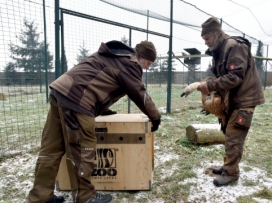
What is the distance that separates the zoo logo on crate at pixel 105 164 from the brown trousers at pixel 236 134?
1.18 meters

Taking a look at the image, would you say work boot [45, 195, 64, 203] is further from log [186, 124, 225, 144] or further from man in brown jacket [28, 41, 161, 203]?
log [186, 124, 225, 144]

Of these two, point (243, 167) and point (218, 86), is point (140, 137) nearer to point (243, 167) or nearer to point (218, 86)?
point (218, 86)

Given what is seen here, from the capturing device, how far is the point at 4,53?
3006mm

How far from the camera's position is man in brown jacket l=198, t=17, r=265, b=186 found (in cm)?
204

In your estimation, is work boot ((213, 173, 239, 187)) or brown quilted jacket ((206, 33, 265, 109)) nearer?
brown quilted jacket ((206, 33, 265, 109))

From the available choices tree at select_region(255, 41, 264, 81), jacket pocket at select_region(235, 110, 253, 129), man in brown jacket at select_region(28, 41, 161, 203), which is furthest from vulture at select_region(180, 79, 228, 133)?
tree at select_region(255, 41, 264, 81)

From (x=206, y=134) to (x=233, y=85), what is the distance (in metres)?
1.43

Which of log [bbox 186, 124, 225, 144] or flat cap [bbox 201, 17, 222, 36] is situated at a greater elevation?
flat cap [bbox 201, 17, 222, 36]

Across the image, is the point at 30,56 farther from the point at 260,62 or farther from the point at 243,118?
the point at 260,62

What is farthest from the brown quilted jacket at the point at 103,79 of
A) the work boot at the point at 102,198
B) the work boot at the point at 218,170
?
the work boot at the point at 218,170

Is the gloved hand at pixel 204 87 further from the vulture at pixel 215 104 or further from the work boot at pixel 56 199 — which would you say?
the work boot at pixel 56 199

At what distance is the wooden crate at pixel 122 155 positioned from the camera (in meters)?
2.06

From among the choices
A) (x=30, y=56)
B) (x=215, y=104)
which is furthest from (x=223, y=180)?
(x=30, y=56)

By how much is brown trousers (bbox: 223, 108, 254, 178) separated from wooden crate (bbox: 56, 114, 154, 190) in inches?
32.9
